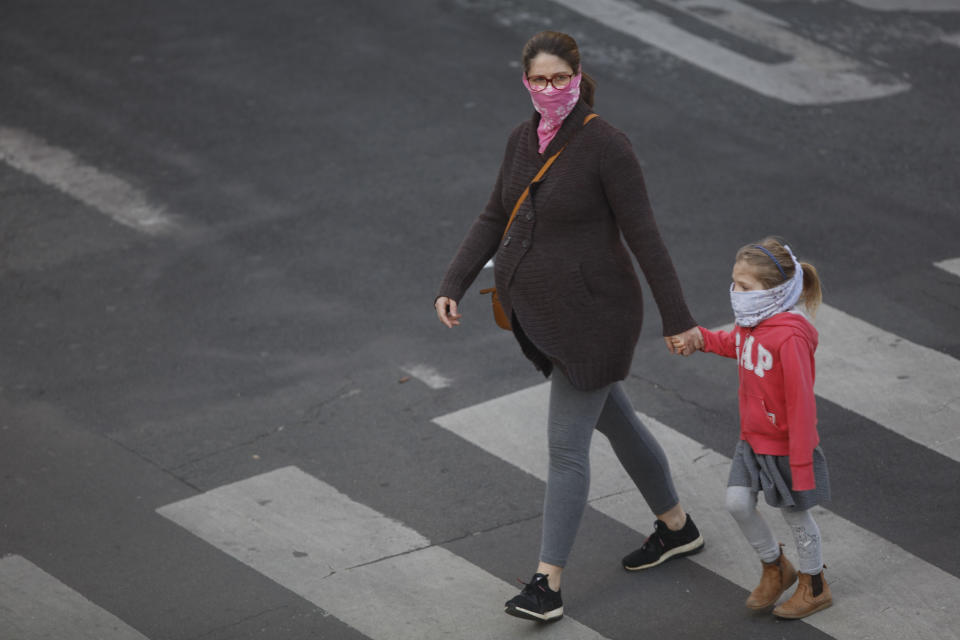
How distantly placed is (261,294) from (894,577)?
4.67m

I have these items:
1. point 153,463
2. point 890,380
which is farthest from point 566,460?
point 890,380

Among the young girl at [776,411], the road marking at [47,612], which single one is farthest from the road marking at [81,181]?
the young girl at [776,411]

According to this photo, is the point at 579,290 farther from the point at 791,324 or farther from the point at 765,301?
the point at 791,324

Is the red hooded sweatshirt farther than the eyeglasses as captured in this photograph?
No

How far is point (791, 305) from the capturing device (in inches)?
200

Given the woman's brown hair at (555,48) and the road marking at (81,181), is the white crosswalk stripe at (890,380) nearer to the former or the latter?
the woman's brown hair at (555,48)

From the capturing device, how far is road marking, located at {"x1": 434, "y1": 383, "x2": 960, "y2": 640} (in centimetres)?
536

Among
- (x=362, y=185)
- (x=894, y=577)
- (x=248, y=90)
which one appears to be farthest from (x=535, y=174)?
(x=248, y=90)

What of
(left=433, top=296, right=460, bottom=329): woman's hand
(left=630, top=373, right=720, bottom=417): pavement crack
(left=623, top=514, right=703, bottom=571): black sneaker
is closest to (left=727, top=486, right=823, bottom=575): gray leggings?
(left=623, top=514, right=703, bottom=571): black sneaker

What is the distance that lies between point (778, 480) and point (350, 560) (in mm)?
1997

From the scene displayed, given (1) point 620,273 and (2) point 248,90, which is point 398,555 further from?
(2) point 248,90

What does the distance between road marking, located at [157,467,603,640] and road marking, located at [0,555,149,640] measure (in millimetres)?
675

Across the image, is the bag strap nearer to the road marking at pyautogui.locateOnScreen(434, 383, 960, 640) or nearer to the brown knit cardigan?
the brown knit cardigan

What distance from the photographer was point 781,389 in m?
5.04
